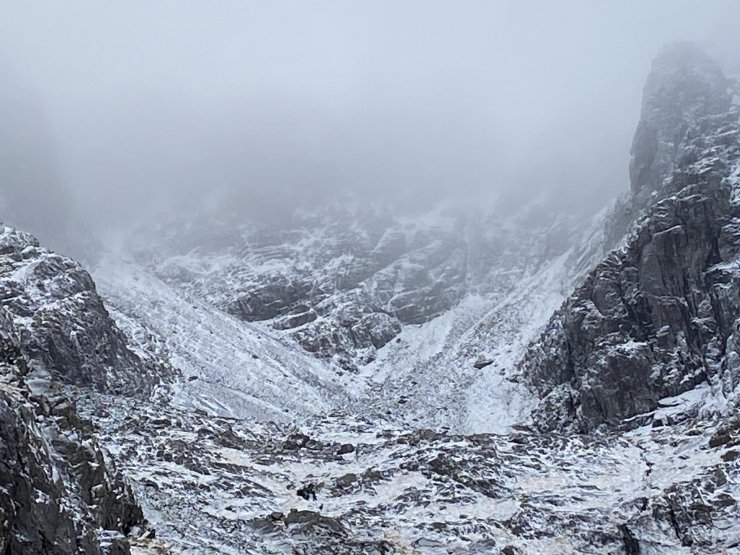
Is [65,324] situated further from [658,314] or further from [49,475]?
[658,314]

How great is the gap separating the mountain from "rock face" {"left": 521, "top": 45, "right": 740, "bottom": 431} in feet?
0.95

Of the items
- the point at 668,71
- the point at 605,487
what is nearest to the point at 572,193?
the point at 668,71

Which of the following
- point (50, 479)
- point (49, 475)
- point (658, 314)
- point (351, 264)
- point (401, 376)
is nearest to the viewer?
point (50, 479)

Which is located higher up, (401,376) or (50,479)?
(401,376)

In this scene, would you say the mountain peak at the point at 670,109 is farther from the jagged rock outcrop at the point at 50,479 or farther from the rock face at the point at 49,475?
the jagged rock outcrop at the point at 50,479

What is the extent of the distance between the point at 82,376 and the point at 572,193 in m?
142

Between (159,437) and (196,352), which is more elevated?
(196,352)

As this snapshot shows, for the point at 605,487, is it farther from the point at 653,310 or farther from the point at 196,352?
the point at 196,352

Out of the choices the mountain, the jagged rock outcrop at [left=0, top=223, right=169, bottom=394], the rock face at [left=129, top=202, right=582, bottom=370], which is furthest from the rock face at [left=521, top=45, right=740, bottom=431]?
the jagged rock outcrop at [left=0, top=223, right=169, bottom=394]

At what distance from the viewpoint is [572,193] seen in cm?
18612

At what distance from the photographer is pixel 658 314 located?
79.9 meters

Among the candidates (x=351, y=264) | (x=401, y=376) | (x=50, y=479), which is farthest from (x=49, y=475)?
(x=351, y=264)

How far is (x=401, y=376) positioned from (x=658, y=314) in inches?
1724

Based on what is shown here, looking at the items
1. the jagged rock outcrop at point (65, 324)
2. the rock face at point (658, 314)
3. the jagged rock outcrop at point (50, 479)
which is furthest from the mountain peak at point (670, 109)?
the jagged rock outcrop at point (50, 479)
